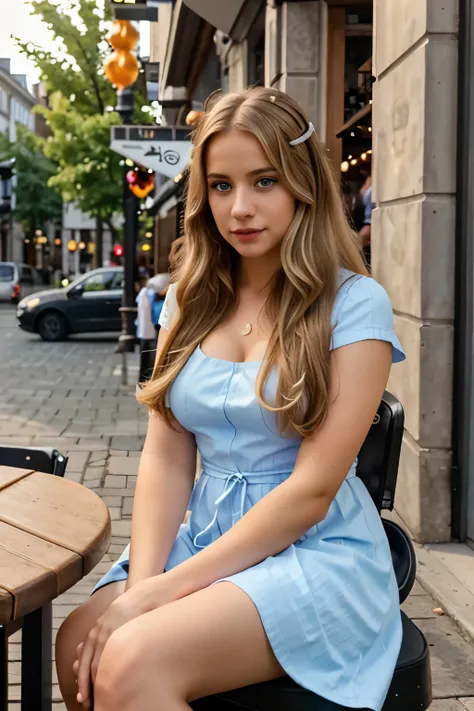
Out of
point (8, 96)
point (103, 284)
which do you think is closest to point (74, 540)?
point (103, 284)

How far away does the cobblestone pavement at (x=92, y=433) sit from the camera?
3.37 m

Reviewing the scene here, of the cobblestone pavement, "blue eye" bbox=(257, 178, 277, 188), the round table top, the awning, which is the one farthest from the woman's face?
the awning

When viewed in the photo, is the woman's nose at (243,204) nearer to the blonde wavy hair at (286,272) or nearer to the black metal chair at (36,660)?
the blonde wavy hair at (286,272)

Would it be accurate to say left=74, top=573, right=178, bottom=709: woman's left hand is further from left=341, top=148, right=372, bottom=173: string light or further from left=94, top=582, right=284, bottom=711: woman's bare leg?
left=341, top=148, right=372, bottom=173: string light

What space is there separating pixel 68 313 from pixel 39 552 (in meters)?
17.3

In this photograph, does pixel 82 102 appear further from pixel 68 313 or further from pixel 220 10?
pixel 220 10

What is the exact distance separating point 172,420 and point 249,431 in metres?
0.27

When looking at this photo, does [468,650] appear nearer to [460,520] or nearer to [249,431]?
[460,520]

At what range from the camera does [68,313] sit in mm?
18969

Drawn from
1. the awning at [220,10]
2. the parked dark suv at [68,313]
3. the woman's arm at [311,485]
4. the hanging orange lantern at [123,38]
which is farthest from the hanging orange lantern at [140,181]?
the woman's arm at [311,485]

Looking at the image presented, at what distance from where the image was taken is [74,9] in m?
25.7

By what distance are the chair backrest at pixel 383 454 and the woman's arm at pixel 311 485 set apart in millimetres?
385

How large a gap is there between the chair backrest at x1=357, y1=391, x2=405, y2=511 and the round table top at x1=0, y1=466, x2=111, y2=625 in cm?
71

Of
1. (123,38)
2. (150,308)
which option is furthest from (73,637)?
(123,38)
